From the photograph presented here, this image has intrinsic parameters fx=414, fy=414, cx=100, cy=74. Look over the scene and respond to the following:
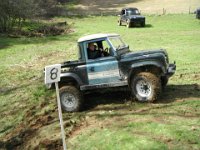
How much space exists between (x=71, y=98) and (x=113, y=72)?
1.44m

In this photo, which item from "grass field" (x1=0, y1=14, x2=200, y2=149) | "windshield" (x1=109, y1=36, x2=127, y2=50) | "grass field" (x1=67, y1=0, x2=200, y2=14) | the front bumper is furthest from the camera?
"grass field" (x1=67, y1=0, x2=200, y2=14)

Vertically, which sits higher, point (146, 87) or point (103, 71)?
point (103, 71)

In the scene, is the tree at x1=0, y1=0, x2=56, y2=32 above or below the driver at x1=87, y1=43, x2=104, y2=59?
above

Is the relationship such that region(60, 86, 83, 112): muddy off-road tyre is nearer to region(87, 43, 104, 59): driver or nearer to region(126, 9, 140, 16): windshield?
region(87, 43, 104, 59): driver

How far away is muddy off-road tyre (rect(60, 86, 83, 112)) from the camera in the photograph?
38.6 ft

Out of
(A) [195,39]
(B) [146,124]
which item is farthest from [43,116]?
(A) [195,39]

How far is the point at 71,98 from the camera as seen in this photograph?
11.8m

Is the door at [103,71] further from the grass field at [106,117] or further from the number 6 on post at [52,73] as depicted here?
the number 6 on post at [52,73]

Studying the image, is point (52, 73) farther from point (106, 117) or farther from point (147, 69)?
point (147, 69)

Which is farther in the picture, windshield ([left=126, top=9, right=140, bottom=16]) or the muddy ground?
windshield ([left=126, top=9, right=140, bottom=16])

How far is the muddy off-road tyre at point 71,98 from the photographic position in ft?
38.6

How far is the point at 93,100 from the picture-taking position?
12641 millimetres

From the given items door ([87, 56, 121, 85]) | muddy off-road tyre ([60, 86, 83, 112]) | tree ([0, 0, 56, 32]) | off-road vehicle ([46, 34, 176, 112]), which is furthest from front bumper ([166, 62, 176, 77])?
tree ([0, 0, 56, 32])

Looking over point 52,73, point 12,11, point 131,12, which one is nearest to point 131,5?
point 131,12
